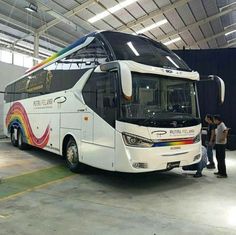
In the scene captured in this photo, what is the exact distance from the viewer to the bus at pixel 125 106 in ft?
16.4

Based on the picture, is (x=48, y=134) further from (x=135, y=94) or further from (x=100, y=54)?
(x=135, y=94)

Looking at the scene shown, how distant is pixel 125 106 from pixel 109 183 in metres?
1.70

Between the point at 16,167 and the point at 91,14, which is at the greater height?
the point at 91,14

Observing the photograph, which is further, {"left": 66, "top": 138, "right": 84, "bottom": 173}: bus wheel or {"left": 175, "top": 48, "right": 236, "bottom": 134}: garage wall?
{"left": 175, "top": 48, "right": 236, "bottom": 134}: garage wall

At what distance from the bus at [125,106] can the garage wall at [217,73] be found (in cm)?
603

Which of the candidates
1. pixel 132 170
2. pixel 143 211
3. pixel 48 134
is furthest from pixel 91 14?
pixel 143 211

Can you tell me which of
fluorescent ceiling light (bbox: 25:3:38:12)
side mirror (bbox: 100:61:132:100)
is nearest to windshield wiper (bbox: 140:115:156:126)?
side mirror (bbox: 100:61:132:100)

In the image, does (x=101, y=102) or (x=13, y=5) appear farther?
(x=13, y=5)

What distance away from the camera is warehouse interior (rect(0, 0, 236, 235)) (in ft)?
12.2

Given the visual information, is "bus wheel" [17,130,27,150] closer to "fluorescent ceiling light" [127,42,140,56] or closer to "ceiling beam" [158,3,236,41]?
"fluorescent ceiling light" [127,42,140,56]

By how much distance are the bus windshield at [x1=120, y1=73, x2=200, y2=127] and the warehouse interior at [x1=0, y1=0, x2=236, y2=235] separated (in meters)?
0.62

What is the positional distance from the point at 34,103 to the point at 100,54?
3.91 m

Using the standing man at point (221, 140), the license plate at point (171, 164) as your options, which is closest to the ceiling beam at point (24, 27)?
the standing man at point (221, 140)

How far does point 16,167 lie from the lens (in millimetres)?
7266
